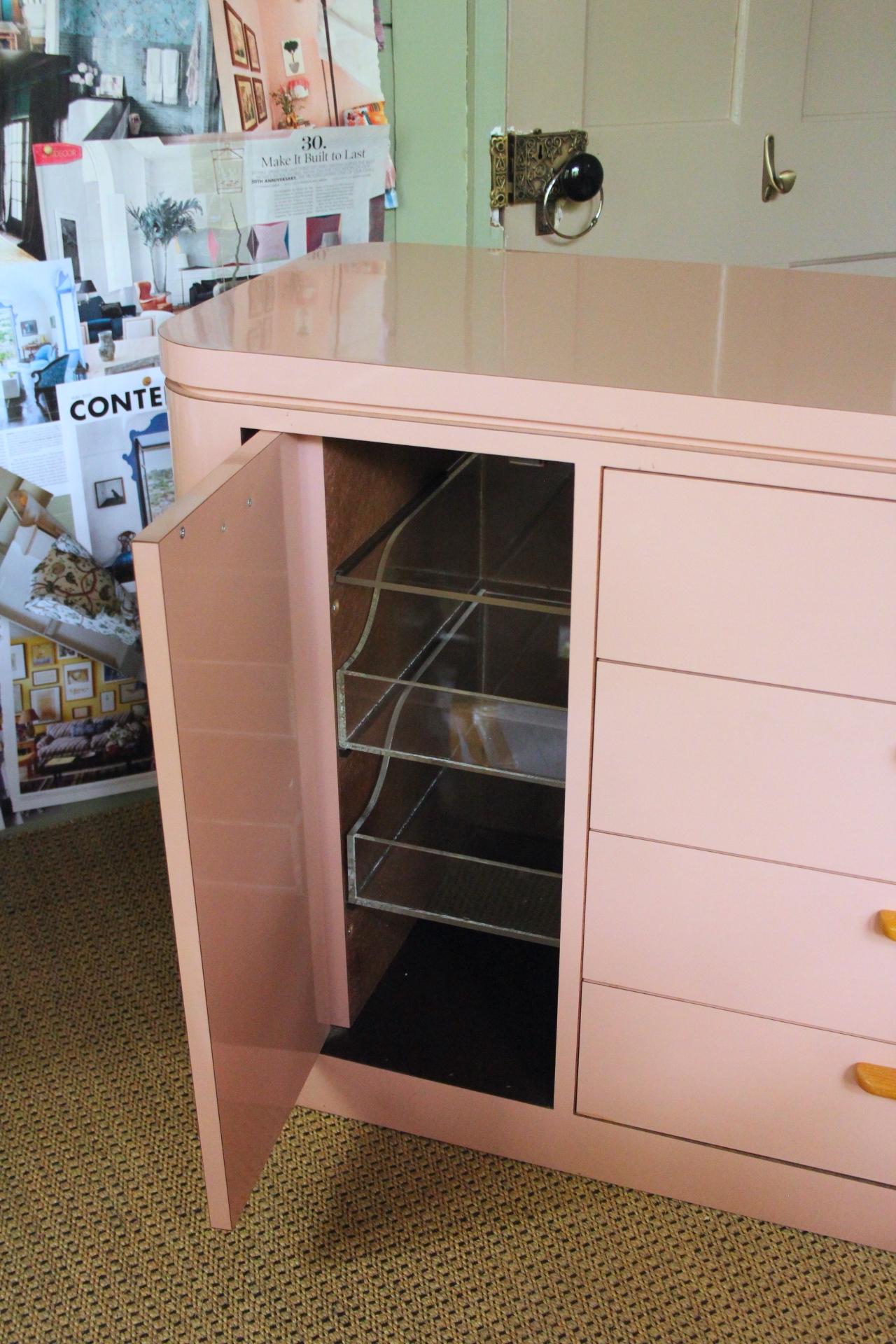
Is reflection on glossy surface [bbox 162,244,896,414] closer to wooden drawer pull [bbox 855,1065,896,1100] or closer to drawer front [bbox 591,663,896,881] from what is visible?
drawer front [bbox 591,663,896,881]

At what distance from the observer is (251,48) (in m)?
1.59

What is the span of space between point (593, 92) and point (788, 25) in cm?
30

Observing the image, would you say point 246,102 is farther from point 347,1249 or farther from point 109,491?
point 347,1249

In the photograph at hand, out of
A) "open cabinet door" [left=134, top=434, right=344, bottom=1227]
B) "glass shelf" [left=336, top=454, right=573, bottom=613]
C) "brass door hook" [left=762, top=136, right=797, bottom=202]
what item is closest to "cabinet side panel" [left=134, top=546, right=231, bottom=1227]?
"open cabinet door" [left=134, top=434, right=344, bottom=1227]

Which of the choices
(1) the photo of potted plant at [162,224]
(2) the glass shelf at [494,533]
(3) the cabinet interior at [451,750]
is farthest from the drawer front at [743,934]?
(1) the photo of potted plant at [162,224]

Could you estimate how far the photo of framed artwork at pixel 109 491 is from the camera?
171 cm

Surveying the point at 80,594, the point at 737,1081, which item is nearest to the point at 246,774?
the point at 737,1081

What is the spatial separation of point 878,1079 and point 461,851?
23.7 inches

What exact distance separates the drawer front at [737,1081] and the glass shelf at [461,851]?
12cm

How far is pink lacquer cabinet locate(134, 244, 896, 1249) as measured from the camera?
2.98 feet

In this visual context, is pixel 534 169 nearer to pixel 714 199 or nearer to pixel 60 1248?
pixel 714 199

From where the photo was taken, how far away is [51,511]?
1.69 metres

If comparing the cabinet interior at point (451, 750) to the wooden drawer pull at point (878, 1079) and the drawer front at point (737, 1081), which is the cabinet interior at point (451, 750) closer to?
the drawer front at point (737, 1081)

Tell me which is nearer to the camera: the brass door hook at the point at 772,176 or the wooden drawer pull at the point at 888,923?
the wooden drawer pull at the point at 888,923
